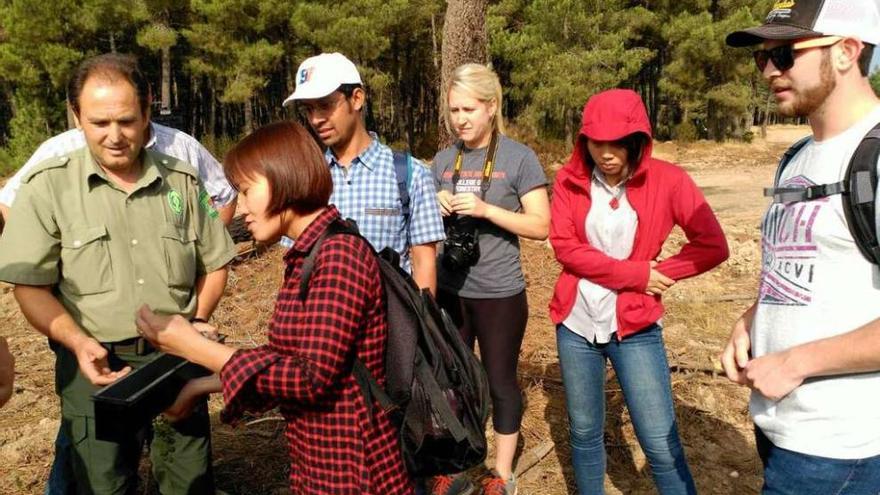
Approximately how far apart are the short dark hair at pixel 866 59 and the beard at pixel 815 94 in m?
0.07

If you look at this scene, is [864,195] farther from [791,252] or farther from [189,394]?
[189,394]

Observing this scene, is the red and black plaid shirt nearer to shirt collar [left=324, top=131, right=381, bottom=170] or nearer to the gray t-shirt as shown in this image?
shirt collar [left=324, top=131, right=381, bottom=170]

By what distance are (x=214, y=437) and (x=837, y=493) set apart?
3.20 meters

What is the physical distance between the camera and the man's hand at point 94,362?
79.8 inches

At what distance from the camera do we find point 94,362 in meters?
2.04

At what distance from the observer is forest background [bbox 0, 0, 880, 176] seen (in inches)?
714

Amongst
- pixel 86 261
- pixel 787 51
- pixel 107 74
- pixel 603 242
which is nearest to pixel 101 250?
pixel 86 261

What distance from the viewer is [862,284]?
1467mm

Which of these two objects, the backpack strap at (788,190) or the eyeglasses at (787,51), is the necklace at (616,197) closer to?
the backpack strap at (788,190)

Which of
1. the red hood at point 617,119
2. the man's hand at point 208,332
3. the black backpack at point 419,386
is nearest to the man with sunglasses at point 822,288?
the red hood at point 617,119

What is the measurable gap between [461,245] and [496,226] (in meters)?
0.21

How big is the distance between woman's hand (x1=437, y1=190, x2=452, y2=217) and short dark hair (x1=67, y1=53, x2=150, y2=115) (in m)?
1.23

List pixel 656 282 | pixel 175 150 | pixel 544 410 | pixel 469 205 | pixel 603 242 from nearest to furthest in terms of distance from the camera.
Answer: pixel 656 282
pixel 603 242
pixel 469 205
pixel 175 150
pixel 544 410

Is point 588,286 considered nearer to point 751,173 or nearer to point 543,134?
point 751,173
